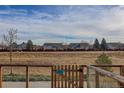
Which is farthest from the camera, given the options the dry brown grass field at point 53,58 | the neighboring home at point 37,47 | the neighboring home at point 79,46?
the neighboring home at point 79,46

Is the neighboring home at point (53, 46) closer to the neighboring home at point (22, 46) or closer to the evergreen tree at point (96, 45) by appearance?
the neighboring home at point (22, 46)

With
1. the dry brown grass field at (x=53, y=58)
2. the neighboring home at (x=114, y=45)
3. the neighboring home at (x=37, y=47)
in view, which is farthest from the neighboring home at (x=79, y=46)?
the neighboring home at (x=37, y=47)

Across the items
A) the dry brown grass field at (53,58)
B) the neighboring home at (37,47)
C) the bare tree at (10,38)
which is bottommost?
the dry brown grass field at (53,58)

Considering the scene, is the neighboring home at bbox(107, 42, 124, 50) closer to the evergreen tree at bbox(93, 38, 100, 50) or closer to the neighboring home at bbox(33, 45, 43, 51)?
the evergreen tree at bbox(93, 38, 100, 50)

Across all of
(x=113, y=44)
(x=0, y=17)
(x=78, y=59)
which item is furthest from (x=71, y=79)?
(x=0, y=17)

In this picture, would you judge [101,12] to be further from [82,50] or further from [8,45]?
[8,45]

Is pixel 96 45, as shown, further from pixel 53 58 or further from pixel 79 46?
pixel 53 58

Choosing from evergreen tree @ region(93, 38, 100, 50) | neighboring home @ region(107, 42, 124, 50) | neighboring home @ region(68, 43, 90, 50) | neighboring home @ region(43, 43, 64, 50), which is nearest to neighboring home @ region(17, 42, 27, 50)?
neighboring home @ region(43, 43, 64, 50)

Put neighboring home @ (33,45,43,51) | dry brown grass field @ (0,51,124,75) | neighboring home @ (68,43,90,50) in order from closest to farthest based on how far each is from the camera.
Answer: dry brown grass field @ (0,51,124,75) → neighboring home @ (33,45,43,51) → neighboring home @ (68,43,90,50)

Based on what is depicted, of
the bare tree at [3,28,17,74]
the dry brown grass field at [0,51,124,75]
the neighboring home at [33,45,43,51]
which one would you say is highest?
the bare tree at [3,28,17,74]
